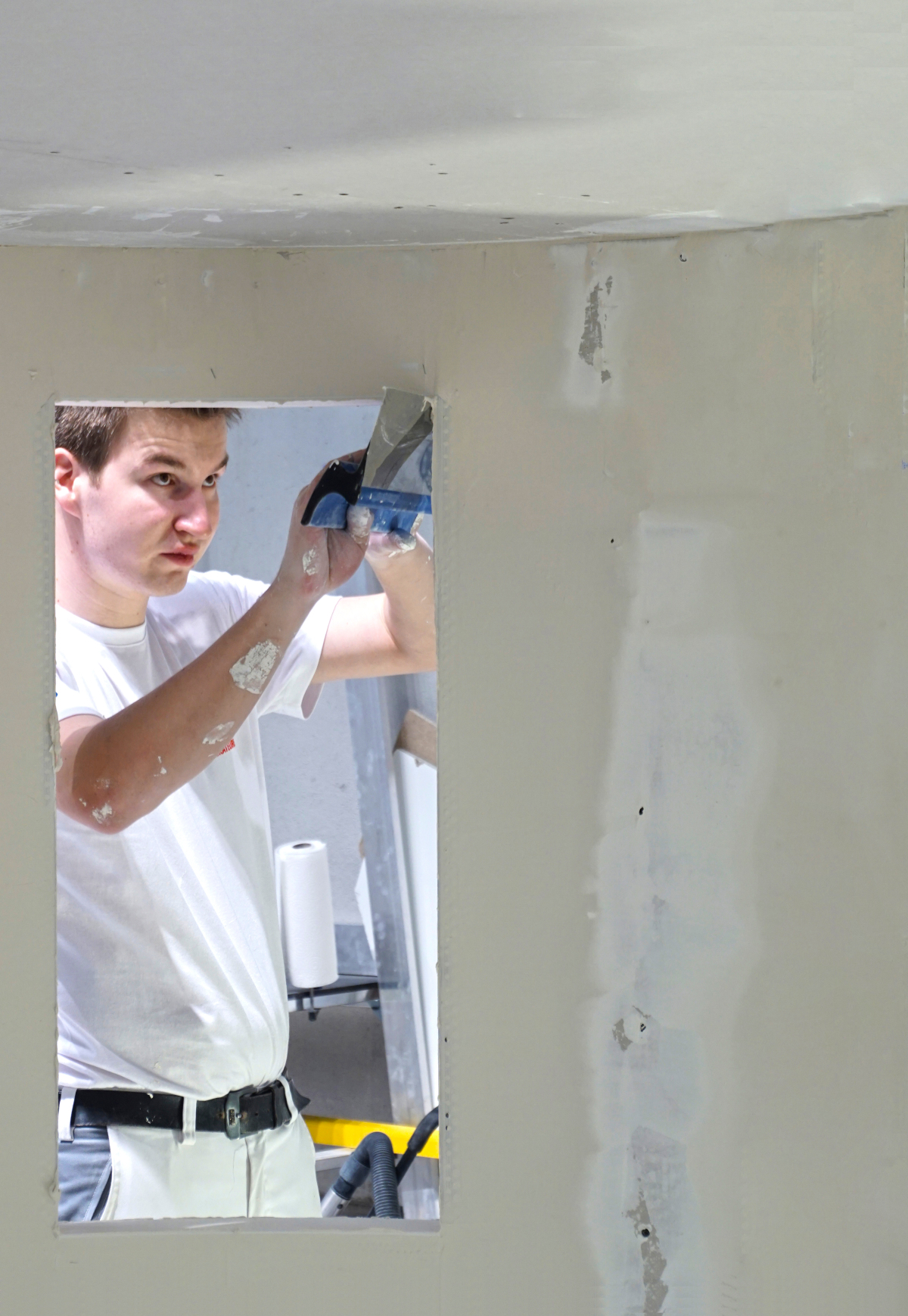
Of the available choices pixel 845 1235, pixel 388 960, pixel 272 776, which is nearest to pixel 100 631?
pixel 845 1235

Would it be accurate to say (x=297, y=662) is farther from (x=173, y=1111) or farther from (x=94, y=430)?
(x=173, y=1111)

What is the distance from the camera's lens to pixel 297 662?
2.10 meters

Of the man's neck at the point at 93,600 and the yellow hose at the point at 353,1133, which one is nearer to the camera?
the man's neck at the point at 93,600

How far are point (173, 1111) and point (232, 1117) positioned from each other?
0.32ft

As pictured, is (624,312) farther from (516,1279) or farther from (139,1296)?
(139,1296)

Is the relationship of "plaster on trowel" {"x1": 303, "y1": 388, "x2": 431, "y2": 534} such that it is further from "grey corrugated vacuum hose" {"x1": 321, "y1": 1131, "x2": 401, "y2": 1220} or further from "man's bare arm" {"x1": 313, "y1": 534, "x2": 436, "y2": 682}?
"grey corrugated vacuum hose" {"x1": 321, "y1": 1131, "x2": 401, "y2": 1220}

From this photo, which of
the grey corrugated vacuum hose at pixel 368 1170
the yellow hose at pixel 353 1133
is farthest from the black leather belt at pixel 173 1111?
the yellow hose at pixel 353 1133

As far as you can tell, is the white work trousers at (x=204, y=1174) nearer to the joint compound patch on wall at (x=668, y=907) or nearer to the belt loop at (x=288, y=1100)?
the belt loop at (x=288, y=1100)

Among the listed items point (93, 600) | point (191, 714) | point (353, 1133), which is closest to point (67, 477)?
point (93, 600)

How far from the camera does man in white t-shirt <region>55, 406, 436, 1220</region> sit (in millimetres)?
1655

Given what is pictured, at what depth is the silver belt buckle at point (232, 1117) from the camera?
185 cm

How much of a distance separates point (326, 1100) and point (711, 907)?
10.0 feet

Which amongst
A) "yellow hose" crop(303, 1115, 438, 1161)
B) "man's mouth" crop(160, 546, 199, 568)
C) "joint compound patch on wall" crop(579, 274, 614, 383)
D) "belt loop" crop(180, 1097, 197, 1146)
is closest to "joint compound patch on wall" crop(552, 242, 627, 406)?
"joint compound patch on wall" crop(579, 274, 614, 383)

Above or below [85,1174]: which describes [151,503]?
above
